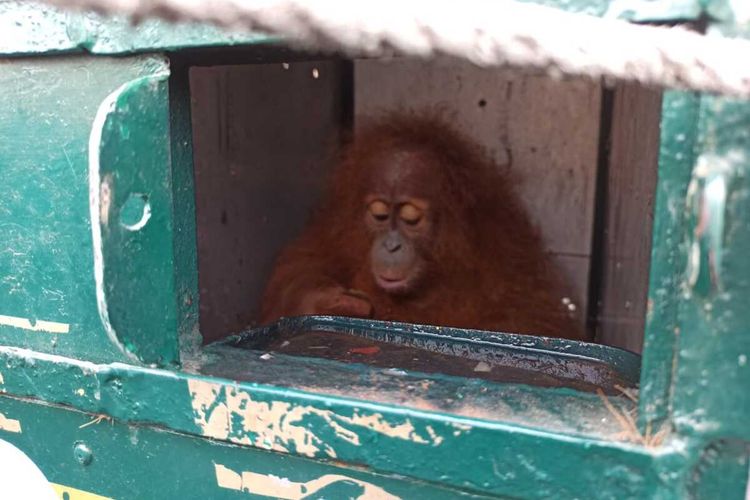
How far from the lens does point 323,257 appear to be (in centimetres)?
212

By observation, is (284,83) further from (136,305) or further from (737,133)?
(737,133)

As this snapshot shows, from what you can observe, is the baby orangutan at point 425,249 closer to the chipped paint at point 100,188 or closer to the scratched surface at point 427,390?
the scratched surface at point 427,390

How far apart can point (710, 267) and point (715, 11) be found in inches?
7.2

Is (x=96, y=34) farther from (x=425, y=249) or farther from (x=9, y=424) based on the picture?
(x=425, y=249)

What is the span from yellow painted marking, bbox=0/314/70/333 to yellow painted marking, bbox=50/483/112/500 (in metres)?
0.20

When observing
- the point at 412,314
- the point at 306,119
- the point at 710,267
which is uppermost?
the point at 306,119

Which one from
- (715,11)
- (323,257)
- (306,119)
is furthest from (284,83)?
(715,11)

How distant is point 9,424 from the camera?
886 mm

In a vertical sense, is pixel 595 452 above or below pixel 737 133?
below

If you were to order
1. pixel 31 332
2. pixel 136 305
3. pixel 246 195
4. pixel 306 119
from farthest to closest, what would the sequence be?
pixel 306 119 → pixel 246 195 → pixel 31 332 → pixel 136 305

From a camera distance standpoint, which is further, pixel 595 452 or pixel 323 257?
pixel 323 257

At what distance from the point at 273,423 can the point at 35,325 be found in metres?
0.35

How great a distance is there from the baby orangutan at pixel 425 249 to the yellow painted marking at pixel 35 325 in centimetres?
102

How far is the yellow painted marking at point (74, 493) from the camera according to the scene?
833 mm
